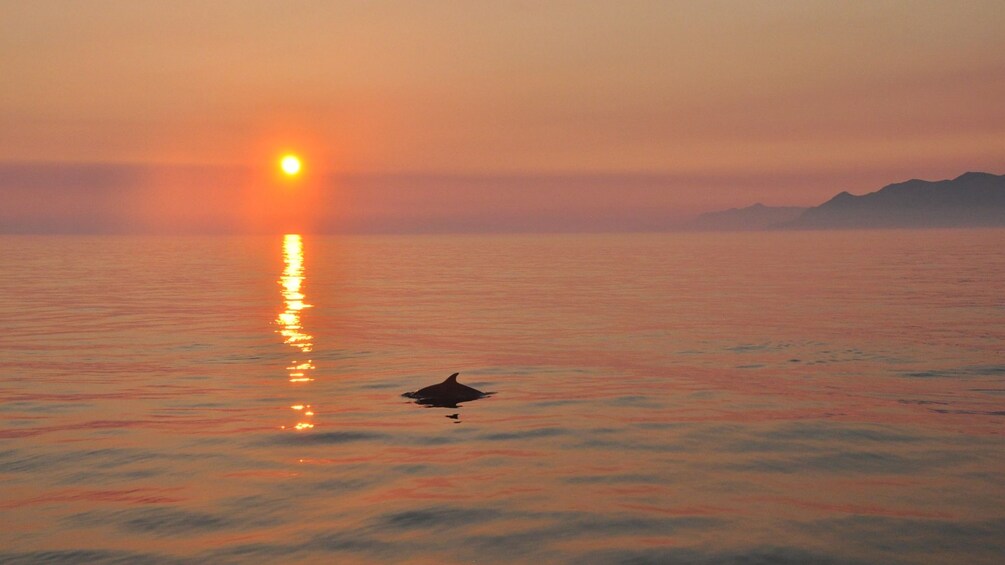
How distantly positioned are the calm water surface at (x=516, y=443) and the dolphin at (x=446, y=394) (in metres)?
0.48

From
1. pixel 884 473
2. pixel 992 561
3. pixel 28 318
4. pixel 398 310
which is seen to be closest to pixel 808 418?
pixel 884 473

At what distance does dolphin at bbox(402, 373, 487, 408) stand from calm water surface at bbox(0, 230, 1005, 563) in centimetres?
48

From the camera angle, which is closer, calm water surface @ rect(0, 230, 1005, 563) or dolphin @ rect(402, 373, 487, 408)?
calm water surface @ rect(0, 230, 1005, 563)

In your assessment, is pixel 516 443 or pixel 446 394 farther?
pixel 446 394

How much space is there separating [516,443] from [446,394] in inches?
182

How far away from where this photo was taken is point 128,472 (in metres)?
14.5

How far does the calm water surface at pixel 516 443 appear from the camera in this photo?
1119 centimetres

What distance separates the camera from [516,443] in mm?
16422

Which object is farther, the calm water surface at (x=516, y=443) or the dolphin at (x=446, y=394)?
the dolphin at (x=446, y=394)

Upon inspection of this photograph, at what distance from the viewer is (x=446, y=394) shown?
20.7 m

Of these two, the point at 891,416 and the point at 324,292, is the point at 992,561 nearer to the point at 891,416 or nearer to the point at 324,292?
the point at 891,416

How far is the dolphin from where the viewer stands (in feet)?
67.2

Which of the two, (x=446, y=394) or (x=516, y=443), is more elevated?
(x=446, y=394)

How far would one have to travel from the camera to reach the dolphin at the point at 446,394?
20469 millimetres
